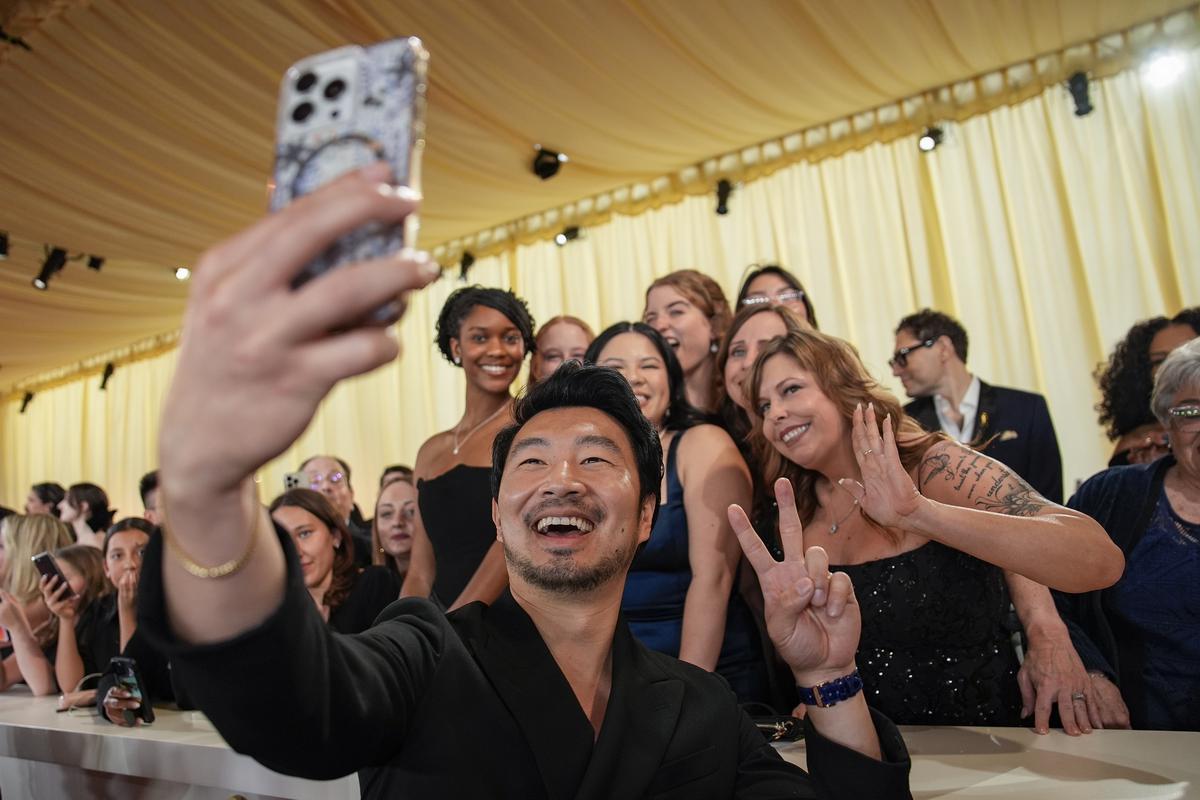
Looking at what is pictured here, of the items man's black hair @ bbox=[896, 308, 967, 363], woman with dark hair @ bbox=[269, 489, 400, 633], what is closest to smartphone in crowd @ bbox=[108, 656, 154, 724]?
woman with dark hair @ bbox=[269, 489, 400, 633]

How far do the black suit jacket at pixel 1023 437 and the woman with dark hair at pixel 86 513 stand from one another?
209 inches

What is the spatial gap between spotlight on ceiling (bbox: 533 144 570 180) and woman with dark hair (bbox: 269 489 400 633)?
11.5 ft

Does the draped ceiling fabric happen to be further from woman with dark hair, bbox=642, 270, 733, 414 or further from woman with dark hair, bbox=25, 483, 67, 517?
woman with dark hair, bbox=642, 270, 733, 414

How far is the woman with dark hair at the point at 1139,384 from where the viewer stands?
312cm

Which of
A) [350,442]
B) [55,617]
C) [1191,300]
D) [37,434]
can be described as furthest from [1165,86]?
[37,434]

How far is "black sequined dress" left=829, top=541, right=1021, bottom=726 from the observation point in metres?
2.03

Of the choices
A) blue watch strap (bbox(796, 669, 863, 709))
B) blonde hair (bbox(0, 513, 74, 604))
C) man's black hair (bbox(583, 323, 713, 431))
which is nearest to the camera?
blue watch strap (bbox(796, 669, 863, 709))

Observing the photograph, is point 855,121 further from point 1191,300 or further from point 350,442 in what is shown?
point 350,442

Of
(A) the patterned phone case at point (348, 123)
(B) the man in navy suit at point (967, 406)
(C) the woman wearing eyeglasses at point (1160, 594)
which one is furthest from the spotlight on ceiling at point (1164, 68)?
(A) the patterned phone case at point (348, 123)

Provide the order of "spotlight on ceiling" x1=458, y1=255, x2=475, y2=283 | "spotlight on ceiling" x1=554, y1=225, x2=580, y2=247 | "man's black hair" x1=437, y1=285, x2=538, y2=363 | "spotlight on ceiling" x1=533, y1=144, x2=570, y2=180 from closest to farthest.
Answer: "man's black hair" x1=437, y1=285, x2=538, y2=363 → "spotlight on ceiling" x1=533, y1=144, x2=570, y2=180 → "spotlight on ceiling" x1=554, y1=225, x2=580, y2=247 → "spotlight on ceiling" x1=458, y1=255, x2=475, y2=283

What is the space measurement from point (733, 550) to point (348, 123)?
1847 millimetres

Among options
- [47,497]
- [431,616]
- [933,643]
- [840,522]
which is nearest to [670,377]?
[840,522]

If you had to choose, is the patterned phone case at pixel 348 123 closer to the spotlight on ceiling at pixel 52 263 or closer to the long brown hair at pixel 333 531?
the long brown hair at pixel 333 531

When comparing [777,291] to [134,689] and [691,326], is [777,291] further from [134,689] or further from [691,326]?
[134,689]
